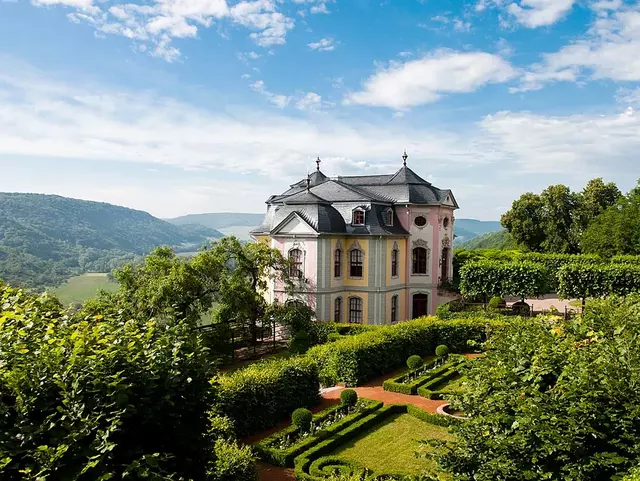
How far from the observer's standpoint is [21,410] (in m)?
7.64

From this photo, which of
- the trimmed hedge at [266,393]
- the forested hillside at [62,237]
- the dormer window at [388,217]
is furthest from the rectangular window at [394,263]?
the forested hillside at [62,237]

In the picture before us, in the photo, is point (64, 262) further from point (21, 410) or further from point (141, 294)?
point (21, 410)

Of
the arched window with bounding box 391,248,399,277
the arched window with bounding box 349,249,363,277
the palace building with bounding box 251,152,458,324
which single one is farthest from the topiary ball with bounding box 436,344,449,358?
the arched window with bounding box 391,248,399,277

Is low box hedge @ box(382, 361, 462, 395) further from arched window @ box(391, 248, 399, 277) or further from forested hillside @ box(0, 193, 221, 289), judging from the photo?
forested hillside @ box(0, 193, 221, 289)

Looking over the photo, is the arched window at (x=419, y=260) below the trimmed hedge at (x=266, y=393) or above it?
above

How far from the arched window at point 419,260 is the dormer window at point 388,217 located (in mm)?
3012

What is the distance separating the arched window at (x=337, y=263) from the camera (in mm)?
35719

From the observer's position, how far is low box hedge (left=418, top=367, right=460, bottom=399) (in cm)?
2075

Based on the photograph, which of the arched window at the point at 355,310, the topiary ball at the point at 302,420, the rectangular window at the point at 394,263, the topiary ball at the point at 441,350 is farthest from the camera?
the rectangular window at the point at 394,263

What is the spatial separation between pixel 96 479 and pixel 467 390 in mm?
6163

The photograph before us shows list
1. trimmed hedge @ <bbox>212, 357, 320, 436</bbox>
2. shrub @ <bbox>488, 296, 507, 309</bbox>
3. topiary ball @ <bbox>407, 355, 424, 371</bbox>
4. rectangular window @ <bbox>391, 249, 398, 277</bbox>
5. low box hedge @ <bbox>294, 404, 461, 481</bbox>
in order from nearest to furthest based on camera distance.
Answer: low box hedge @ <bbox>294, 404, 461, 481</bbox> < trimmed hedge @ <bbox>212, 357, 320, 436</bbox> < topiary ball @ <bbox>407, 355, 424, 371</bbox> < shrub @ <bbox>488, 296, 507, 309</bbox> < rectangular window @ <bbox>391, 249, 398, 277</bbox>

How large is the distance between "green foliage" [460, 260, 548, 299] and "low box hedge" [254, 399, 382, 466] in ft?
72.0

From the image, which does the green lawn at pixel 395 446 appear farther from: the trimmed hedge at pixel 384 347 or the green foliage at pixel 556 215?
the green foliage at pixel 556 215

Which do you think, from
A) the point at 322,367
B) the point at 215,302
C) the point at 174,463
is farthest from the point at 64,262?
the point at 174,463
